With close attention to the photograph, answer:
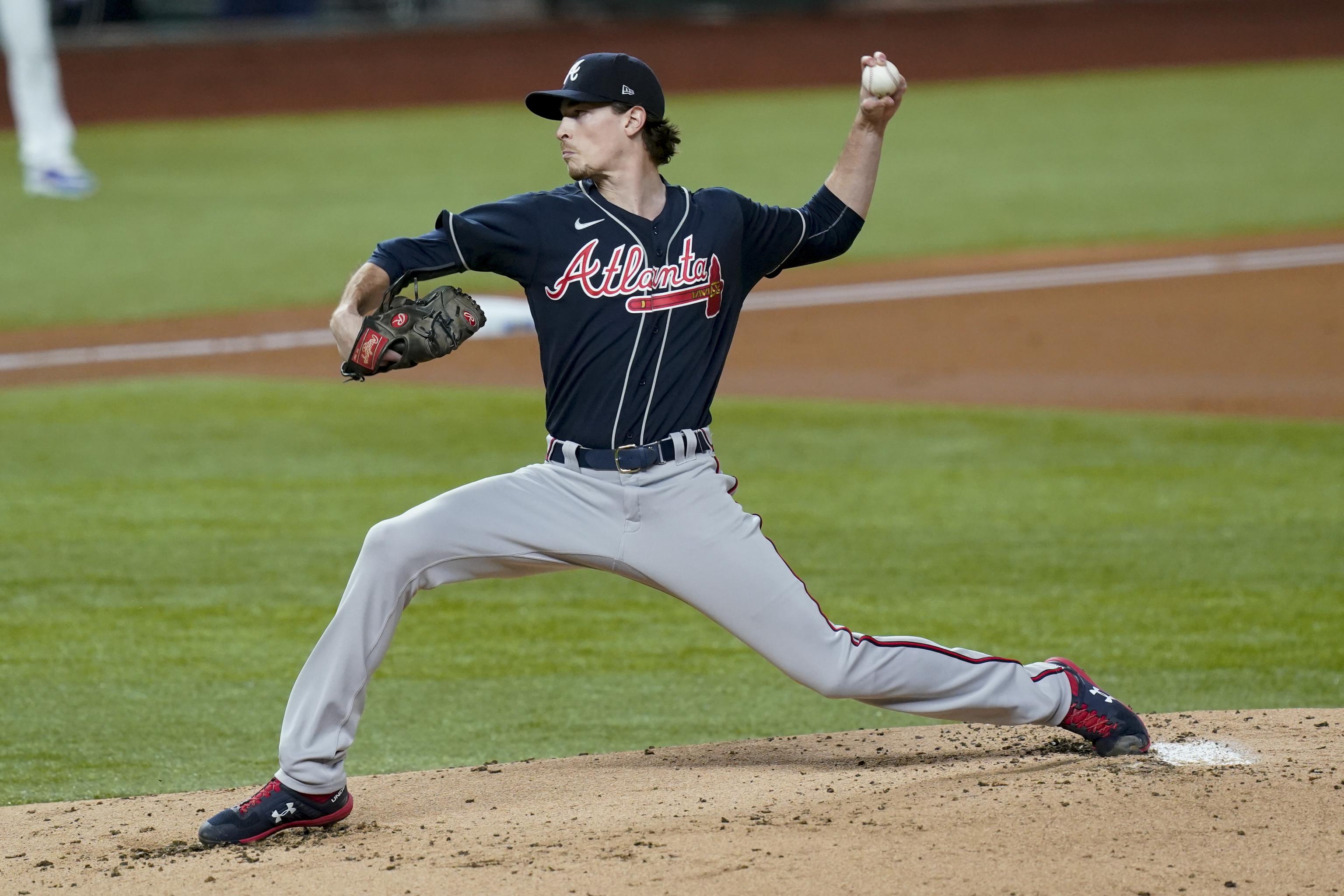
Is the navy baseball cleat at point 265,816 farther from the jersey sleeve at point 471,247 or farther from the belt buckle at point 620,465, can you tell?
the jersey sleeve at point 471,247

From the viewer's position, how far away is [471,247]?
3.96 metres

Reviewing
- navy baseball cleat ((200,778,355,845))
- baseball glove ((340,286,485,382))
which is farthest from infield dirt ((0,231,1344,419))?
navy baseball cleat ((200,778,355,845))

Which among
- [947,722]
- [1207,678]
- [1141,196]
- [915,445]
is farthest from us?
[1141,196]

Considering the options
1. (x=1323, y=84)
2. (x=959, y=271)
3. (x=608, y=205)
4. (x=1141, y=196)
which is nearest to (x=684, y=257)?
(x=608, y=205)

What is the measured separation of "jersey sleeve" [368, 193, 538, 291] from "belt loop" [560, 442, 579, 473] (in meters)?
0.39

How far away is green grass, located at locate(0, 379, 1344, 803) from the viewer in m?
5.27

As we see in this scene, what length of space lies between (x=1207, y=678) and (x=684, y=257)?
2.47 m

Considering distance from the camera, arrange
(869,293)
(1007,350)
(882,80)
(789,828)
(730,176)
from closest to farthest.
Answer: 1. (789,828)
2. (882,80)
3. (1007,350)
4. (869,293)
5. (730,176)

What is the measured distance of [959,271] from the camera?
1362 cm

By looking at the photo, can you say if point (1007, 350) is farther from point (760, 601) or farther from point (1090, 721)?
point (760, 601)

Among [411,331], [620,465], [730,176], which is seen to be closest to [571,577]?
[620,465]

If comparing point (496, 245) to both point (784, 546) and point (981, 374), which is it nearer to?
point (784, 546)

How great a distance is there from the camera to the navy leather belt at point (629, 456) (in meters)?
3.99

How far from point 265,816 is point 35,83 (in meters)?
14.0
